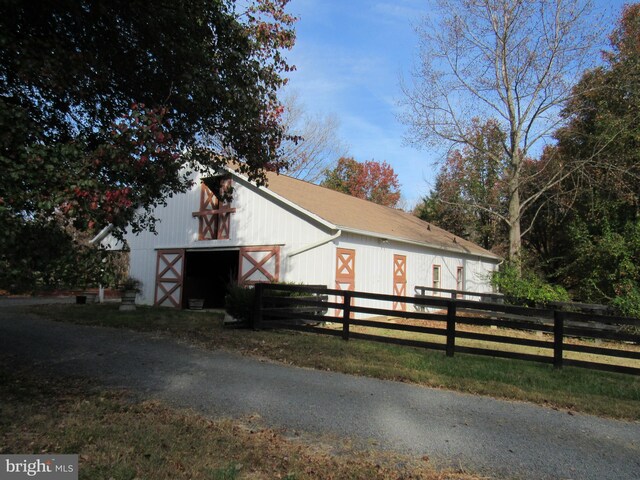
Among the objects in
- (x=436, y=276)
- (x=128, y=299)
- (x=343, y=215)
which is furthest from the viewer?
(x=436, y=276)

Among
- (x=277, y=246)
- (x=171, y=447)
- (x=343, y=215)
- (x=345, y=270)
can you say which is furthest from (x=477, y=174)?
(x=171, y=447)

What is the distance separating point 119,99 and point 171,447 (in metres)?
4.85

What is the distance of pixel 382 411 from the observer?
536 centimetres

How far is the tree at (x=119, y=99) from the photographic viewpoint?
13.3 ft

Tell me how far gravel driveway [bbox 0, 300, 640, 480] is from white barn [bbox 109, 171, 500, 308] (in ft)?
20.5

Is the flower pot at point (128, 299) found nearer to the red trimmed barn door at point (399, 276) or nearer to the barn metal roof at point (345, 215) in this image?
the barn metal roof at point (345, 215)

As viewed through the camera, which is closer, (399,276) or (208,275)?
(399,276)

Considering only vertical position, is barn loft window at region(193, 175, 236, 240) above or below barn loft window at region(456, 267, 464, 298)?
above

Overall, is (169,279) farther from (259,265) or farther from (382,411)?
(382,411)

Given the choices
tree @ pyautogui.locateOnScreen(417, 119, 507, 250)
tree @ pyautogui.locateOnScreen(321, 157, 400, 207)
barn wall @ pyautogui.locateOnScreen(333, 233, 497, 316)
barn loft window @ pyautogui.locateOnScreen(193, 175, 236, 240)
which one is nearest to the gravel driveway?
barn wall @ pyautogui.locateOnScreen(333, 233, 497, 316)

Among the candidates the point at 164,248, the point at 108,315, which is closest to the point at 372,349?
the point at 108,315

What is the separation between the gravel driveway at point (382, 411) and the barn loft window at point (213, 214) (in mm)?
8468

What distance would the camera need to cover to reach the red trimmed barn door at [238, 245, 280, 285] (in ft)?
49.1

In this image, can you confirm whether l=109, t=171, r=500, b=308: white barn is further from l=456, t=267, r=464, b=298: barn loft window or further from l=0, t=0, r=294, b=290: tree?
l=0, t=0, r=294, b=290: tree
